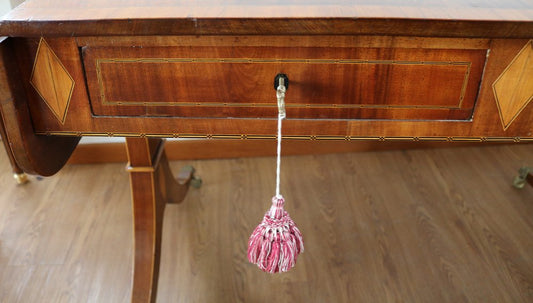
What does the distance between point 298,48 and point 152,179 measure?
0.53m

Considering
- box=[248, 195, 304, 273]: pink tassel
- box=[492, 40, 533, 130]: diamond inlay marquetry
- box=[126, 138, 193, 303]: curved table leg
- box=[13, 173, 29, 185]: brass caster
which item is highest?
box=[492, 40, 533, 130]: diamond inlay marquetry

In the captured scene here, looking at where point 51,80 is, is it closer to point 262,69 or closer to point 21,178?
point 262,69

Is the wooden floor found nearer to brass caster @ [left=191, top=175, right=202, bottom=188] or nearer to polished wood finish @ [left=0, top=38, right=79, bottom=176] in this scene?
brass caster @ [left=191, top=175, right=202, bottom=188]

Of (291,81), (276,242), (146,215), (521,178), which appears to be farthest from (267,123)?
(521,178)

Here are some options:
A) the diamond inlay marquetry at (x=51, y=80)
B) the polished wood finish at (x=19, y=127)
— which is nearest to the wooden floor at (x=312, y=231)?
the polished wood finish at (x=19, y=127)

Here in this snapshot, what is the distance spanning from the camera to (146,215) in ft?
3.81

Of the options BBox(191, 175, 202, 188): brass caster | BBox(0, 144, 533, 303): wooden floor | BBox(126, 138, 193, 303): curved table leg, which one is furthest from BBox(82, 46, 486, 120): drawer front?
BBox(191, 175, 202, 188): brass caster

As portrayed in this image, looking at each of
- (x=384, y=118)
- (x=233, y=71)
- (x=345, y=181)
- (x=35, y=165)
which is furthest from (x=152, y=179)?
(x=345, y=181)

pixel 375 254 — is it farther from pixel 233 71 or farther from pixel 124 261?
pixel 233 71

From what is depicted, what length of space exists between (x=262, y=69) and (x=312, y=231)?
0.80m

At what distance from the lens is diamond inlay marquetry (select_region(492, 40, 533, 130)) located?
2.42 feet

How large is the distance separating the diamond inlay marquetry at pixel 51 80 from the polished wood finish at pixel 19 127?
0.08ft

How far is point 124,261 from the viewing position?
53.3 inches

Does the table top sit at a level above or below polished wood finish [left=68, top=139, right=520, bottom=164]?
above
